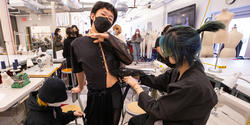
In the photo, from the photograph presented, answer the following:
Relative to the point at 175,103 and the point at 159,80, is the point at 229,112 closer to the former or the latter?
the point at 159,80

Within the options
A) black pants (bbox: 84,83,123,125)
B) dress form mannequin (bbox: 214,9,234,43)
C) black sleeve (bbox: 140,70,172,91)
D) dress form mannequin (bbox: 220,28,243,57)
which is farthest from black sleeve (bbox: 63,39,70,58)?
dress form mannequin (bbox: 220,28,243,57)

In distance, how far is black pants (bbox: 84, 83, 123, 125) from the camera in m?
1.03

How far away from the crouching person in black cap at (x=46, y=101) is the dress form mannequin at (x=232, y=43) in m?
3.27

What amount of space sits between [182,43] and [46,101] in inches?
38.9

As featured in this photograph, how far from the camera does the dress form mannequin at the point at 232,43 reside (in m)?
2.70

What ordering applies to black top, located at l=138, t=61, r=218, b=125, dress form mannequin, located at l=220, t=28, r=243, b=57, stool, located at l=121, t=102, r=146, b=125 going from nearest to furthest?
black top, located at l=138, t=61, r=218, b=125 < stool, located at l=121, t=102, r=146, b=125 < dress form mannequin, located at l=220, t=28, r=243, b=57

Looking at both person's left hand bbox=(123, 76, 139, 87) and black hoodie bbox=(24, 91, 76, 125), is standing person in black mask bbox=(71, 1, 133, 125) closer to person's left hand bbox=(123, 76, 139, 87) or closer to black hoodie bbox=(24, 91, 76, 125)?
person's left hand bbox=(123, 76, 139, 87)

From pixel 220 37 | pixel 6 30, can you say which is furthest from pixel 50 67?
pixel 220 37

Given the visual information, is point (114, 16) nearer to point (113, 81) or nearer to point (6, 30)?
point (113, 81)

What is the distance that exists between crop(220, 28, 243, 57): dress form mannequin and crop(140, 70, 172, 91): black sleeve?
8.49 ft

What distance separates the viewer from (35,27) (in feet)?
22.4

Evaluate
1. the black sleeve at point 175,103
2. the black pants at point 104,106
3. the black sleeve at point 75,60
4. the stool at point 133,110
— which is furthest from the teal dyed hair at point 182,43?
the stool at point 133,110

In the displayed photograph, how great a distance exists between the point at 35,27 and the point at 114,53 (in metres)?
7.61

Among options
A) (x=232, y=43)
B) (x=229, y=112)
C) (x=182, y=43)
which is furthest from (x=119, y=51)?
(x=232, y=43)
